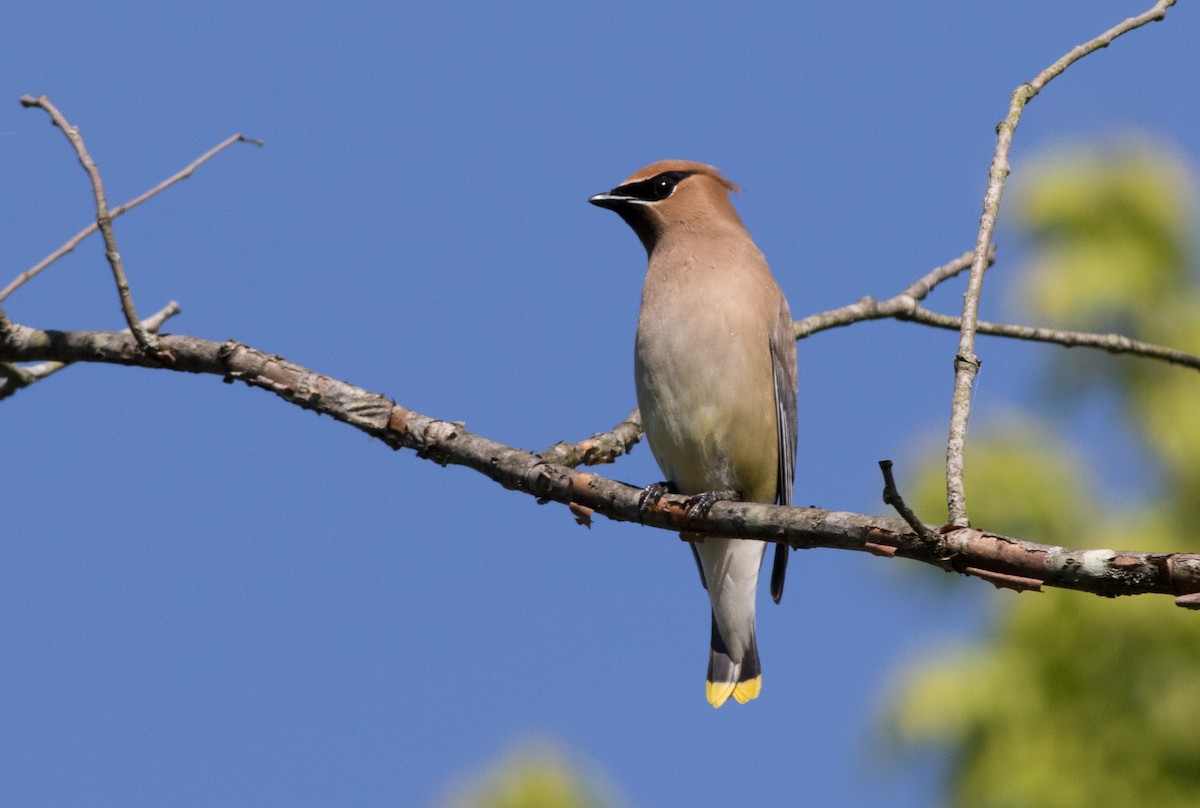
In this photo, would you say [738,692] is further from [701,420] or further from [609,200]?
[609,200]

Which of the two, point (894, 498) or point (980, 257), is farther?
point (980, 257)

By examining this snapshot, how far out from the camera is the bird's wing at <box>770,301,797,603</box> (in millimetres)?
5258

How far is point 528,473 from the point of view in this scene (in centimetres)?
392

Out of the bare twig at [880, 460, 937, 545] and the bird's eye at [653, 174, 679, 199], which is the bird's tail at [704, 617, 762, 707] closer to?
the bird's eye at [653, 174, 679, 199]

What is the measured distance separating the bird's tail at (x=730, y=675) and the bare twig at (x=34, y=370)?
2507 mm

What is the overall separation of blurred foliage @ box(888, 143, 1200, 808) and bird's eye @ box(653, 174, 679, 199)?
2170 mm

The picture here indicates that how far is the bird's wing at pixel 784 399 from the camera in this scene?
207 inches

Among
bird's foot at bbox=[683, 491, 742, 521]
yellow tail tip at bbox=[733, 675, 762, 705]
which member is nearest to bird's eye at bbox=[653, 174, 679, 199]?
bird's foot at bbox=[683, 491, 742, 521]

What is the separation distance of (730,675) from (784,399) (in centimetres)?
116

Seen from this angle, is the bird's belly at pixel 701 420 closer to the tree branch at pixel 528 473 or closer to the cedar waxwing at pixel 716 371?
the cedar waxwing at pixel 716 371

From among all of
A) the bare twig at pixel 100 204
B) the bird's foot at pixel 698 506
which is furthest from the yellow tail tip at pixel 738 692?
the bare twig at pixel 100 204

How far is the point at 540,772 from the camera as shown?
7516 mm

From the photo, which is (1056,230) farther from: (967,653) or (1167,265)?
(967,653)

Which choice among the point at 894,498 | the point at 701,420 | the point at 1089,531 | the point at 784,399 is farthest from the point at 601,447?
the point at 1089,531
